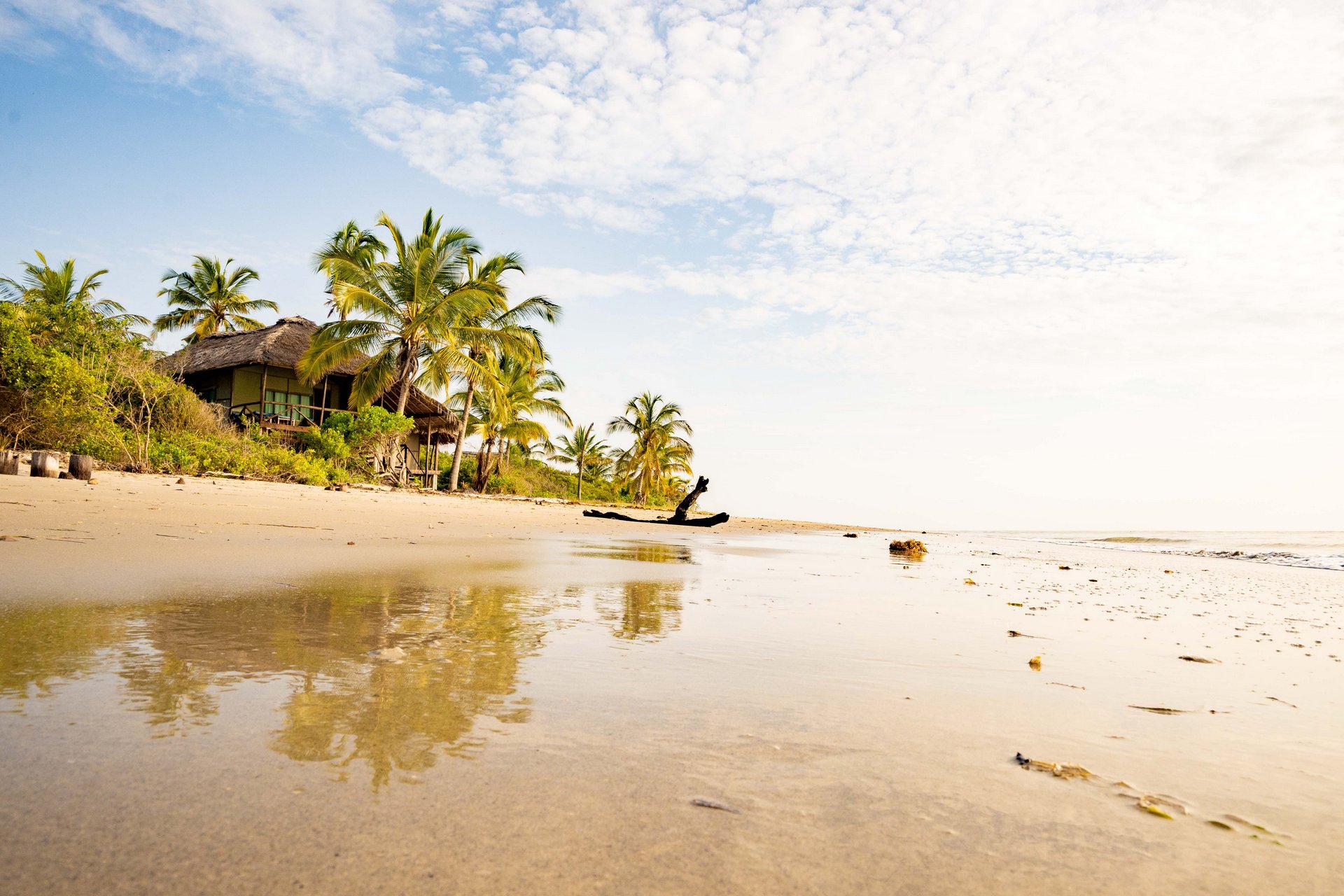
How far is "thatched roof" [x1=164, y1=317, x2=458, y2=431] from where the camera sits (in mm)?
25500

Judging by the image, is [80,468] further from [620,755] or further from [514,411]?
[514,411]

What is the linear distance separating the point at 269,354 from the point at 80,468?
1754 cm

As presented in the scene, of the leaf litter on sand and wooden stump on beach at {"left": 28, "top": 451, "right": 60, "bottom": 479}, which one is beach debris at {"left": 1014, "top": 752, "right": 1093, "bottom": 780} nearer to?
the leaf litter on sand

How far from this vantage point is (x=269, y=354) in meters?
25.2

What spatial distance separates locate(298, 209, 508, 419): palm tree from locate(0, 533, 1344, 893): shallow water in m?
21.2

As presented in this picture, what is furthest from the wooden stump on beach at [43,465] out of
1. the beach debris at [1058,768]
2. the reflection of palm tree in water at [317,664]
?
the beach debris at [1058,768]

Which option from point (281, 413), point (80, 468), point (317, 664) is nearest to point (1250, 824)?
point (317, 664)

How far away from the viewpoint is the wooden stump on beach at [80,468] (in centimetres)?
930

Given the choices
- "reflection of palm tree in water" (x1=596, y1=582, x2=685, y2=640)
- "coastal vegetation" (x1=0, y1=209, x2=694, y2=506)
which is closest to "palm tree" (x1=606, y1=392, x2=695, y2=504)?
"coastal vegetation" (x1=0, y1=209, x2=694, y2=506)

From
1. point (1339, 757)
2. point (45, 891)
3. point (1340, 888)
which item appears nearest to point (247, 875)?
point (45, 891)

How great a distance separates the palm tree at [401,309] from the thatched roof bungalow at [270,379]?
229cm

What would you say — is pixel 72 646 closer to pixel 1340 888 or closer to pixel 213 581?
pixel 213 581

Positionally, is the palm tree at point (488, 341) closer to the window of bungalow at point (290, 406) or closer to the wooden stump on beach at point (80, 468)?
the window of bungalow at point (290, 406)

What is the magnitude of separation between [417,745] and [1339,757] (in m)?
2.34
